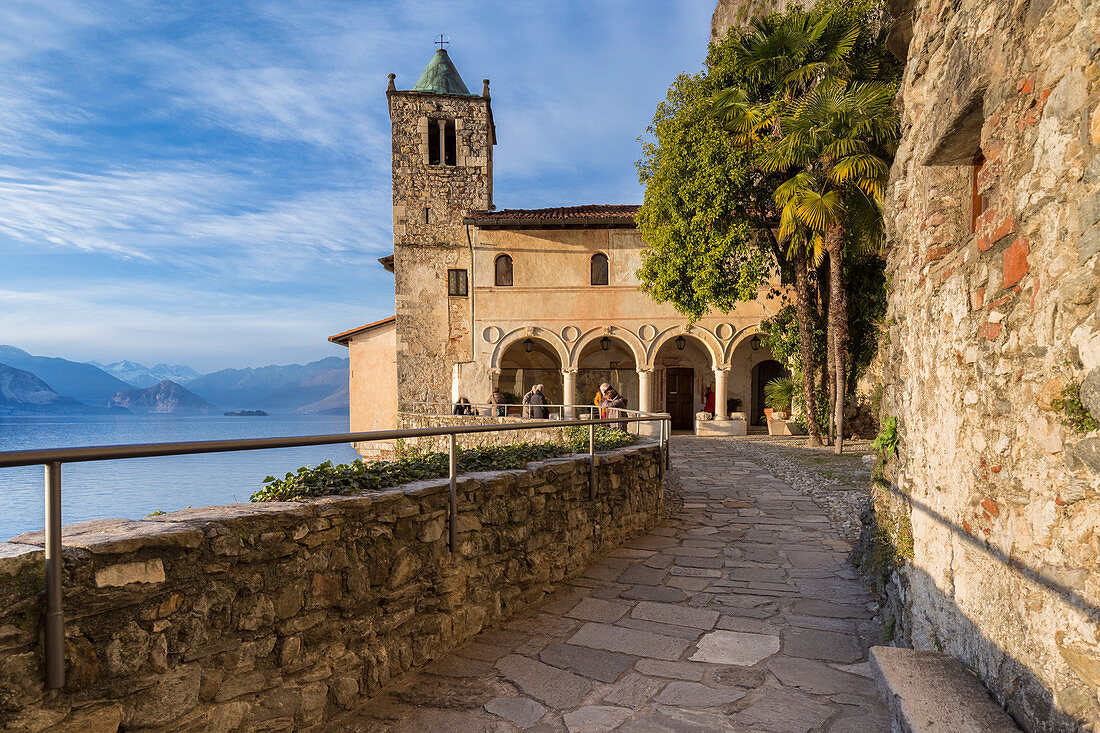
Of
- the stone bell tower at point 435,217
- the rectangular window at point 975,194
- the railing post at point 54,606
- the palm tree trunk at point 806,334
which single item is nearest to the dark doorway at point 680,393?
the palm tree trunk at point 806,334

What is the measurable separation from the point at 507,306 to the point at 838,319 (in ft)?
33.2

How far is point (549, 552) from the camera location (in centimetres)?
484

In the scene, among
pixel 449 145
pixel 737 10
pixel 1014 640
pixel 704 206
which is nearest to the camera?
pixel 1014 640

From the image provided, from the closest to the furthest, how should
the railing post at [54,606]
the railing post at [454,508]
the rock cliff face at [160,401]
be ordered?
the railing post at [54,606] < the railing post at [454,508] < the rock cliff face at [160,401]

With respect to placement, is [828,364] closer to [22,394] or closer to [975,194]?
[975,194]

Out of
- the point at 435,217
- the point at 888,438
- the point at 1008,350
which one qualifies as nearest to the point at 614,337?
the point at 435,217

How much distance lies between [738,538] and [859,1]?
12748 mm

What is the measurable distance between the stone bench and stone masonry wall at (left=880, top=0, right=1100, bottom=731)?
0.28 ft

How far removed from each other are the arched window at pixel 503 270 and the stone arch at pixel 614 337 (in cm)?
308

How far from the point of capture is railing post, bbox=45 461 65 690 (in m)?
1.90

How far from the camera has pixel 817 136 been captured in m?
11.8

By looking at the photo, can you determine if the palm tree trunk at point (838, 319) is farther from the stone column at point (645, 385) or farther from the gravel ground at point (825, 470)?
the stone column at point (645, 385)

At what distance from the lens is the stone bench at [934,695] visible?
Result: 78.4 inches

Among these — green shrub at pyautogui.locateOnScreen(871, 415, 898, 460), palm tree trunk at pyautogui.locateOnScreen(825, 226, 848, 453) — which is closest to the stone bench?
green shrub at pyautogui.locateOnScreen(871, 415, 898, 460)
